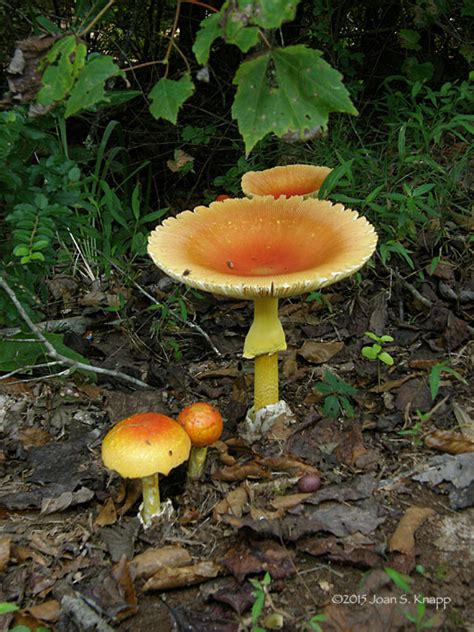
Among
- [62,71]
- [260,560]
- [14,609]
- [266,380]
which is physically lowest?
[260,560]

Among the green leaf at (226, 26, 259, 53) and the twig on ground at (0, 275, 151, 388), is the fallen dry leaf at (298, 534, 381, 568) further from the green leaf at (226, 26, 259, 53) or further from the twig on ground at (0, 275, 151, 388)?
the green leaf at (226, 26, 259, 53)

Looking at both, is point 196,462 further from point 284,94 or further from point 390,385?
point 284,94

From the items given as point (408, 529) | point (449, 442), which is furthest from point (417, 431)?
point (408, 529)

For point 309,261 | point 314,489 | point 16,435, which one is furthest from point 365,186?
point 16,435

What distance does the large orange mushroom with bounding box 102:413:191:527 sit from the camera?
271 cm

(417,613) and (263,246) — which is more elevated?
(263,246)

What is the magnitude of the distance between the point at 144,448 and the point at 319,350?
1876 millimetres

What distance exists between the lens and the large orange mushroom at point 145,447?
8.87 feet

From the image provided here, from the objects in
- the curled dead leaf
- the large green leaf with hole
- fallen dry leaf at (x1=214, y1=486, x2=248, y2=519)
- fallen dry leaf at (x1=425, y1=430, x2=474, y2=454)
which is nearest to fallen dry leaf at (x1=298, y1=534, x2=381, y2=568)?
fallen dry leaf at (x1=214, y1=486, x2=248, y2=519)

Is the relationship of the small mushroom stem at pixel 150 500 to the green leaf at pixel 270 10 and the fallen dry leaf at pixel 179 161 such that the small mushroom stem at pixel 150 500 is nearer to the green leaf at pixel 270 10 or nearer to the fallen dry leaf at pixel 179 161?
the green leaf at pixel 270 10

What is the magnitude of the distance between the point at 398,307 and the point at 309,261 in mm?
1634

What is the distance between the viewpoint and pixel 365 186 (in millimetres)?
4879

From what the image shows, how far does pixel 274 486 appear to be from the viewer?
10.3 feet

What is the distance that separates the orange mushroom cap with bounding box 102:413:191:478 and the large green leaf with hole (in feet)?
4.38
